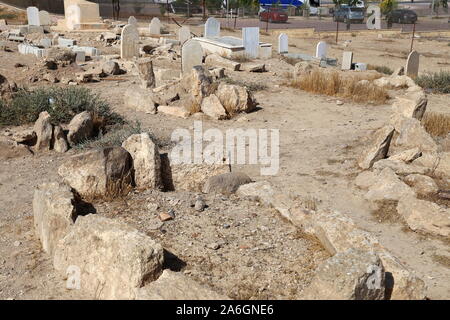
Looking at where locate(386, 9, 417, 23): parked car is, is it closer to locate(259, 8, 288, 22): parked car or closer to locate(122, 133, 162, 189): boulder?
locate(259, 8, 288, 22): parked car

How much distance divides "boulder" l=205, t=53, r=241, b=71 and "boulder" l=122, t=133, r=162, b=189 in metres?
9.74

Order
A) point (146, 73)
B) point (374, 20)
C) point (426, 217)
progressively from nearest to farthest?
point (426, 217)
point (146, 73)
point (374, 20)

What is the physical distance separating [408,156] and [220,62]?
9.43m

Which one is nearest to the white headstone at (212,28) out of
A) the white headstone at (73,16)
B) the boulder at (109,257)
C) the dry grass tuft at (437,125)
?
the white headstone at (73,16)

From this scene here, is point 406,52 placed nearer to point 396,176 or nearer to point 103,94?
point 103,94

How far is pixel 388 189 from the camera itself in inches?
227

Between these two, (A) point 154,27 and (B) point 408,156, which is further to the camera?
(A) point 154,27

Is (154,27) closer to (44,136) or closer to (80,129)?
(80,129)

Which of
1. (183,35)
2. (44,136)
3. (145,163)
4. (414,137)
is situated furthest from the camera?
(183,35)

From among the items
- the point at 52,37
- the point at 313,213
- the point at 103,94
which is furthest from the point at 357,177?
the point at 52,37

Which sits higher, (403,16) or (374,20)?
(403,16)

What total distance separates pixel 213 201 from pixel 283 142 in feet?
11.2

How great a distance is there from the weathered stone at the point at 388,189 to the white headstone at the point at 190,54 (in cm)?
777
